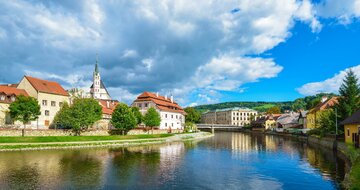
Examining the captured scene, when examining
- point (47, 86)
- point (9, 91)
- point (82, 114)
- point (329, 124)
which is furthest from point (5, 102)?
point (329, 124)

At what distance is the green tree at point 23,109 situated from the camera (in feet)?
212

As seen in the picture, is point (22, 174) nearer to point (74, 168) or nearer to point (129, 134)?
point (74, 168)

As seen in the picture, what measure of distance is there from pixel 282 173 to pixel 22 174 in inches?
1083

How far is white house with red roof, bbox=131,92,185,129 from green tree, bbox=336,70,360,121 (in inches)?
2270

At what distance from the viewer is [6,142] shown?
5409cm

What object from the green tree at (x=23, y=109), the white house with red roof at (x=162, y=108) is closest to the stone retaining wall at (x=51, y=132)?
the green tree at (x=23, y=109)

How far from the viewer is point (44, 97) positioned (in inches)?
3076

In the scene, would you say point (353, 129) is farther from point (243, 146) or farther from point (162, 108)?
point (162, 108)

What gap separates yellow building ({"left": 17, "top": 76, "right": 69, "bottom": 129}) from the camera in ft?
251

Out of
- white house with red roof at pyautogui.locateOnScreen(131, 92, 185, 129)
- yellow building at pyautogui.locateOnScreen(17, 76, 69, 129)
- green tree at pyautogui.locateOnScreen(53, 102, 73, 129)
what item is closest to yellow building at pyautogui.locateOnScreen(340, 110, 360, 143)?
green tree at pyautogui.locateOnScreen(53, 102, 73, 129)

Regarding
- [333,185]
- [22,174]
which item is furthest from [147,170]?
[333,185]

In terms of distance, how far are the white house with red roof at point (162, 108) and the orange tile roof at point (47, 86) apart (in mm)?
28167

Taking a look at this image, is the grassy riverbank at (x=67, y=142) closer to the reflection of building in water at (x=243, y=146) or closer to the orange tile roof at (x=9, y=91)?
the reflection of building in water at (x=243, y=146)

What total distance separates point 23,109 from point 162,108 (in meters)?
49.2
